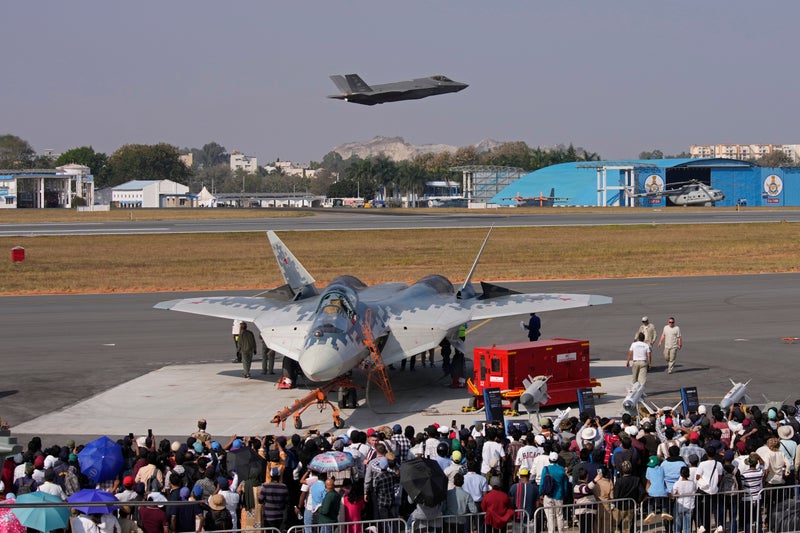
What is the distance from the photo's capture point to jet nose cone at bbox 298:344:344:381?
23.0 m

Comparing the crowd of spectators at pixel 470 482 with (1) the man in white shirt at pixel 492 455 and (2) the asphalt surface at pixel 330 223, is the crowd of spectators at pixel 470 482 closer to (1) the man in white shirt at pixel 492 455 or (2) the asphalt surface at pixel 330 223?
(1) the man in white shirt at pixel 492 455

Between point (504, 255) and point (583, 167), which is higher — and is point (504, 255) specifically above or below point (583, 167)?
below

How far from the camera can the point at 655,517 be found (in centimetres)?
1361

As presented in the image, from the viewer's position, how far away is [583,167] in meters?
166

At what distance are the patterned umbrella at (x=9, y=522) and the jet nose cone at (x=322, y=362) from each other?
1232cm

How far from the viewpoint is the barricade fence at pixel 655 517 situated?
13.1m

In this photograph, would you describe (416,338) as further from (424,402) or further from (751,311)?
(751,311)

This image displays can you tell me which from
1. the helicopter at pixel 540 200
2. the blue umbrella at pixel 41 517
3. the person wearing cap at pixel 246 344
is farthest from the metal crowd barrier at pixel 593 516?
the helicopter at pixel 540 200

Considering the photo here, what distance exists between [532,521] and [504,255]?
177 ft

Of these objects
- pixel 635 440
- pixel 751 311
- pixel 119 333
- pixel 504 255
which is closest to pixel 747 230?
pixel 504 255

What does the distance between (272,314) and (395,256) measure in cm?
3979

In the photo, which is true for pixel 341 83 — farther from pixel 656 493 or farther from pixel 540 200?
pixel 540 200

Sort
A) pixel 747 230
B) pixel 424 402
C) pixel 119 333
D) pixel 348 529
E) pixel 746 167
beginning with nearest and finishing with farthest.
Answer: pixel 348 529
pixel 424 402
pixel 119 333
pixel 747 230
pixel 746 167

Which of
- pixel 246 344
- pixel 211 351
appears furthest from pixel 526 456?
pixel 211 351
